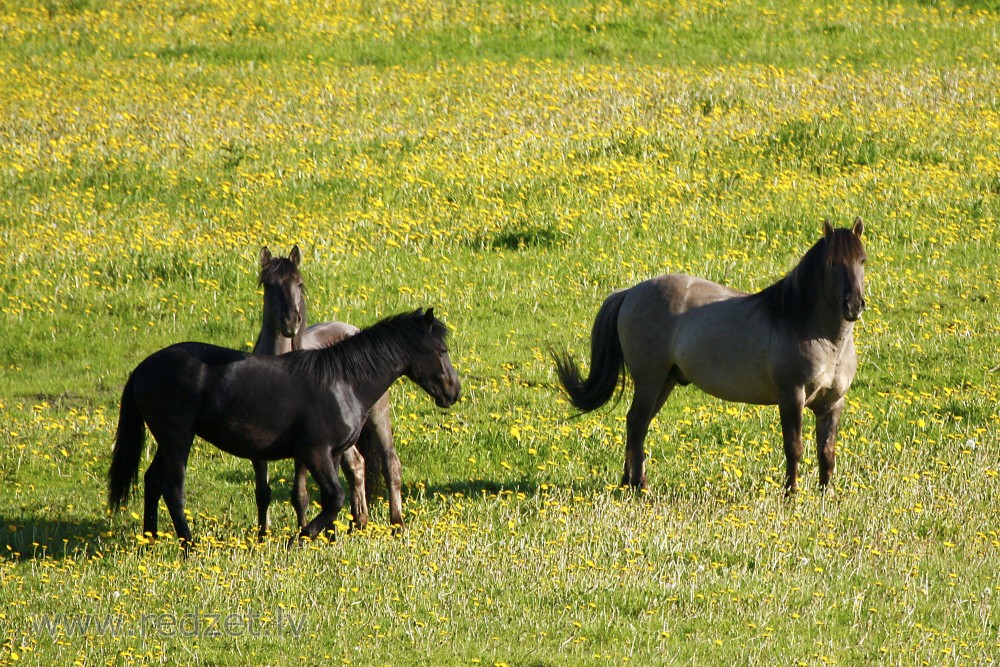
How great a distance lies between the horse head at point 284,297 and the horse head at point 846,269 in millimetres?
4098

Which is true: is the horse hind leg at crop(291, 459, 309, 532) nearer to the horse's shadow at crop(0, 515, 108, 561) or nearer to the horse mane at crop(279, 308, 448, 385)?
the horse mane at crop(279, 308, 448, 385)

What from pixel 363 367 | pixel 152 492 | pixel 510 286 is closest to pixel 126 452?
pixel 152 492

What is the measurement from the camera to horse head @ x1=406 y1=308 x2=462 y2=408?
30.8 ft

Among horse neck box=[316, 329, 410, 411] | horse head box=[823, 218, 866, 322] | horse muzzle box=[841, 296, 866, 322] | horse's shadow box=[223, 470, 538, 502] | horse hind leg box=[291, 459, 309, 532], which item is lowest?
horse's shadow box=[223, 470, 538, 502]

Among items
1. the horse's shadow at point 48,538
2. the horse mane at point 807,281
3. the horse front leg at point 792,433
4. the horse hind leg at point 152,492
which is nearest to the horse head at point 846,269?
the horse mane at point 807,281

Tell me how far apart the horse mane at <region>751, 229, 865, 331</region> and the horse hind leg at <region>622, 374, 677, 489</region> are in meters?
1.25

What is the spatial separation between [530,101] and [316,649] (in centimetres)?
1776

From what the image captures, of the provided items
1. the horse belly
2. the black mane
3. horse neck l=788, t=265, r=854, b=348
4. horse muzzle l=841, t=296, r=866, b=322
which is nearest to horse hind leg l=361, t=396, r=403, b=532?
the black mane

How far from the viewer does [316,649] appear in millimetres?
7008

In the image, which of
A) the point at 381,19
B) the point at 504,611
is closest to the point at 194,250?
the point at 504,611

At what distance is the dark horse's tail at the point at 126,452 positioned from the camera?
927 cm

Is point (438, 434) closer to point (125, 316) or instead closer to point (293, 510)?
point (293, 510)

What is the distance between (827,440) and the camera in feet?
34.7

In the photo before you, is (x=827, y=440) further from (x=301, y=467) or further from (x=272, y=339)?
(x=272, y=339)
